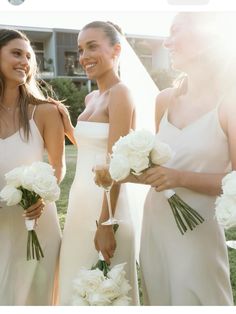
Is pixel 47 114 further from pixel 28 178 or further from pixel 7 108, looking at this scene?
pixel 28 178

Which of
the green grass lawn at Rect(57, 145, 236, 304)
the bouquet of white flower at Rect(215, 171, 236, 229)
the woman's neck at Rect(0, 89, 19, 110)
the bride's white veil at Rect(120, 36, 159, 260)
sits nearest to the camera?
the bouquet of white flower at Rect(215, 171, 236, 229)

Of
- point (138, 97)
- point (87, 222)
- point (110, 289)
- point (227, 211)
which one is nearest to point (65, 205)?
point (138, 97)

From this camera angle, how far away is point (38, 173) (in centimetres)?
220

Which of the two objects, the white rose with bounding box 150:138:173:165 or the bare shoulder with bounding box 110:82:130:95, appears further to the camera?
the bare shoulder with bounding box 110:82:130:95

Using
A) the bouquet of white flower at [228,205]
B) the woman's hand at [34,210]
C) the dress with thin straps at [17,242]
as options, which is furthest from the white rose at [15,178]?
the bouquet of white flower at [228,205]

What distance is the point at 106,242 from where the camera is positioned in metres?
2.29

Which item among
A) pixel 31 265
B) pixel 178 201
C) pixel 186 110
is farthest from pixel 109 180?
pixel 31 265

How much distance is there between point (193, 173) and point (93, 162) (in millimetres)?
808

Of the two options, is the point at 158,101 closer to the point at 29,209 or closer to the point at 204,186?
the point at 204,186

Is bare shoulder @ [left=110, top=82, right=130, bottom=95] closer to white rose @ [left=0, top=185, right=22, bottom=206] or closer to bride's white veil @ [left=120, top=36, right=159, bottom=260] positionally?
bride's white veil @ [left=120, top=36, right=159, bottom=260]

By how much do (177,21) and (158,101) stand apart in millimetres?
558

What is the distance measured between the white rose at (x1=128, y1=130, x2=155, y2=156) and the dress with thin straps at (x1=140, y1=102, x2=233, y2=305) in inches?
9.0

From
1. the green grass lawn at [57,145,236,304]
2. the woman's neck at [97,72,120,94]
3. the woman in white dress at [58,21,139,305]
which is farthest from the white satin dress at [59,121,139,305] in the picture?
the green grass lawn at [57,145,236,304]

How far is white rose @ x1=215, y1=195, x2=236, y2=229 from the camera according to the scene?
169 centimetres
